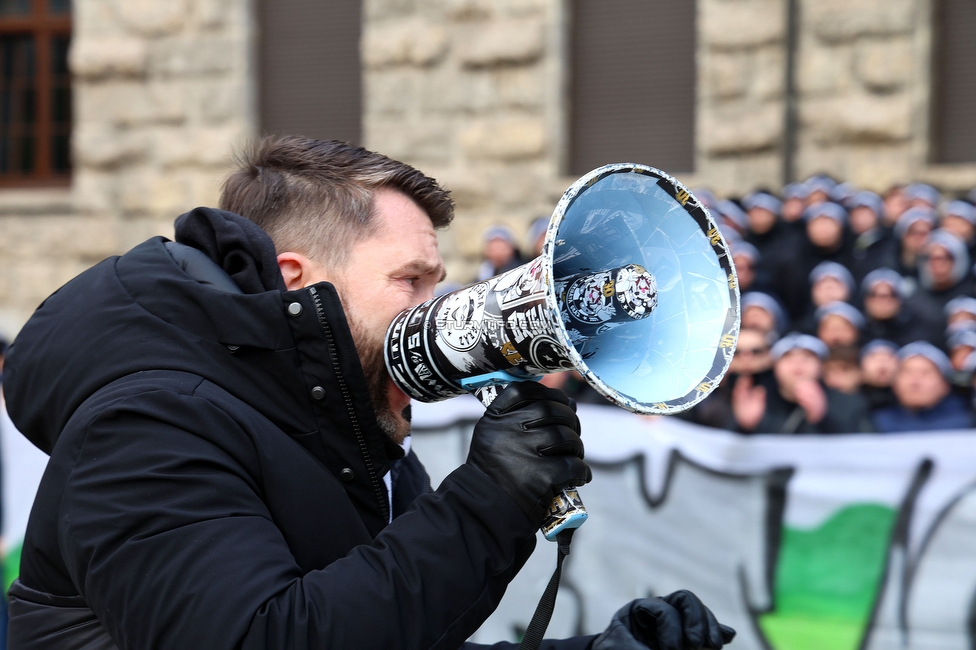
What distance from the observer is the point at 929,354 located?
16.4 feet

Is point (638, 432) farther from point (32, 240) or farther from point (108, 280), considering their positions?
point (32, 240)

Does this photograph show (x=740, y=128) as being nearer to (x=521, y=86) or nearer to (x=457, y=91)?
(x=521, y=86)

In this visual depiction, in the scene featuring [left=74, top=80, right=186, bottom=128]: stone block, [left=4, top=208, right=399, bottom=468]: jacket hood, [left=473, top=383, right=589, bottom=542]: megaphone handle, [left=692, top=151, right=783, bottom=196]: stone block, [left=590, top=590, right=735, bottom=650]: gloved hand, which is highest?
[left=74, top=80, right=186, bottom=128]: stone block

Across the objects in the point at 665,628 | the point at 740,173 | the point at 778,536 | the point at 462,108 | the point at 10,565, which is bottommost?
the point at 10,565

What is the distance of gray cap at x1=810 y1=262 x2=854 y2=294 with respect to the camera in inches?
234

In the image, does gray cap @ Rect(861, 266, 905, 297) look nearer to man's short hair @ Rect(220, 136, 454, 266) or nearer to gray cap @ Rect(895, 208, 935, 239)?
gray cap @ Rect(895, 208, 935, 239)

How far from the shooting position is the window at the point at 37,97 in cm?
920

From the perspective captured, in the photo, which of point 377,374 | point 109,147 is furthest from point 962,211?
point 109,147

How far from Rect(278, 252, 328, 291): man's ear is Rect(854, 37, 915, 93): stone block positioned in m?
5.84

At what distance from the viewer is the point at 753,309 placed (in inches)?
222

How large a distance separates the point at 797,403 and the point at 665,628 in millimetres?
3019

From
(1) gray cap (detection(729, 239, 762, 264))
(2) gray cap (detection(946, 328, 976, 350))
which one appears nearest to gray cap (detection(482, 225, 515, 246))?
(1) gray cap (detection(729, 239, 762, 264))

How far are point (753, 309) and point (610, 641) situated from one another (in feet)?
13.2

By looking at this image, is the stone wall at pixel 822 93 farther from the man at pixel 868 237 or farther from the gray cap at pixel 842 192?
the man at pixel 868 237
